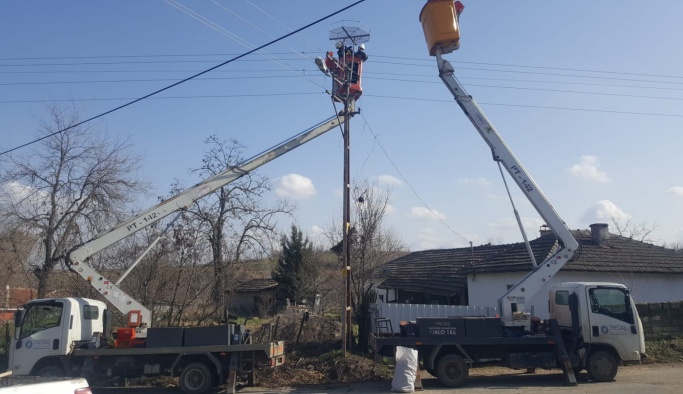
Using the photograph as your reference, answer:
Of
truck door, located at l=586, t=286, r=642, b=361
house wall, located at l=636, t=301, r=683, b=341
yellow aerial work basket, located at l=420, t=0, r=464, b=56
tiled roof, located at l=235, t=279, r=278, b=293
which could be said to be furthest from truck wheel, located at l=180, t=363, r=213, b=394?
tiled roof, located at l=235, t=279, r=278, b=293

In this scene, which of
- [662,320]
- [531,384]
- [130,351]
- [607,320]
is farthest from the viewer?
[662,320]

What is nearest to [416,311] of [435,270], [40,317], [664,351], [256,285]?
[664,351]

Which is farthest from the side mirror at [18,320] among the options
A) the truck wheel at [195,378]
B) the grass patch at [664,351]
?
the grass patch at [664,351]

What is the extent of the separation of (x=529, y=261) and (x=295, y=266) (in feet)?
68.2

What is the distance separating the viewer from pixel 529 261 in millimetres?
23047

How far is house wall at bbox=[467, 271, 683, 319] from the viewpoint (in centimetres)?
2330

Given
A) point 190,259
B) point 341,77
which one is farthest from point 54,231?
point 341,77

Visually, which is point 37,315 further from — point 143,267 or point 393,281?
point 393,281

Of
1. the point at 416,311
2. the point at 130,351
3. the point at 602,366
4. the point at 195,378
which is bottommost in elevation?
the point at 195,378

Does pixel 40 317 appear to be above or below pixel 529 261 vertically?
below

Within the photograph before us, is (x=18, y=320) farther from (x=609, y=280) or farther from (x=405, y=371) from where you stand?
(x=609, y=280)

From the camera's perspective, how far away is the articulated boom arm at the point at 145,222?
595 inches

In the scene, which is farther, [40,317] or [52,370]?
[40,317]

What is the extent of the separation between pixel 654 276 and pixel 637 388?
500 inches
